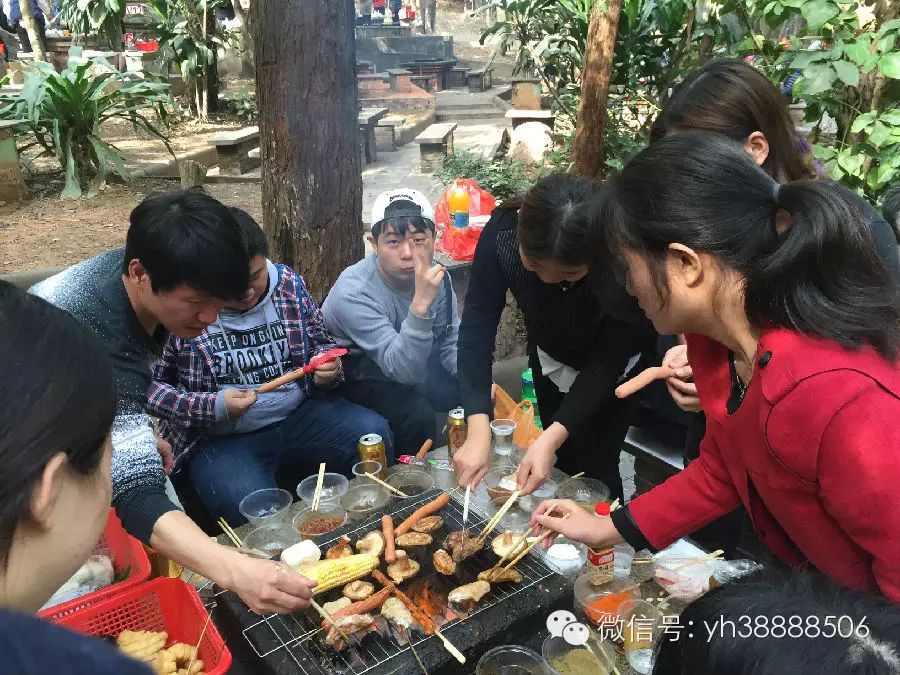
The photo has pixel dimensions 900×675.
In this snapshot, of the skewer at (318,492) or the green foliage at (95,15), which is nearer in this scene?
the skewer at (318,492)

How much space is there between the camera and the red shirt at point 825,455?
1320mm

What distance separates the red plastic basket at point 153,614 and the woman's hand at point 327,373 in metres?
1.49

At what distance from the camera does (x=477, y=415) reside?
2.81m

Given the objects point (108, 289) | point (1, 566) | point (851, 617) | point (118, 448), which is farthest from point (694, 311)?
point (108, 289)

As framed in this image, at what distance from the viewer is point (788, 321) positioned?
1451mm

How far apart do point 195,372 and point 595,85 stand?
4533mm

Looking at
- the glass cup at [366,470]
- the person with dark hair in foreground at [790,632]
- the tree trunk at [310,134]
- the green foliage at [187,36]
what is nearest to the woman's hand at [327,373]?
the glass cup at [366,470]

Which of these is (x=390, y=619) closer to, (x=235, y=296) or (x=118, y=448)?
(x=118, y=448)

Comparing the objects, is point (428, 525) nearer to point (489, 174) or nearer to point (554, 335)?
point (554, 335)

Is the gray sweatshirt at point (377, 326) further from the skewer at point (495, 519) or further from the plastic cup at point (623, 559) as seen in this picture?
the plastic cup at point (623, 559)

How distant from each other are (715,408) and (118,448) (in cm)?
183

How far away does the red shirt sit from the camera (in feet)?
4.33

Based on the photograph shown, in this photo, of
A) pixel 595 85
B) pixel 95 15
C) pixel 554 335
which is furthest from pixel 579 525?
pixel 95 15

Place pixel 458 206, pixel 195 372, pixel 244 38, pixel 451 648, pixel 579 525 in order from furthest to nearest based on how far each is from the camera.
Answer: pixel 244 38
pixel 458 206
pixel 195 372
pixel 579 525
pixel 451 648
